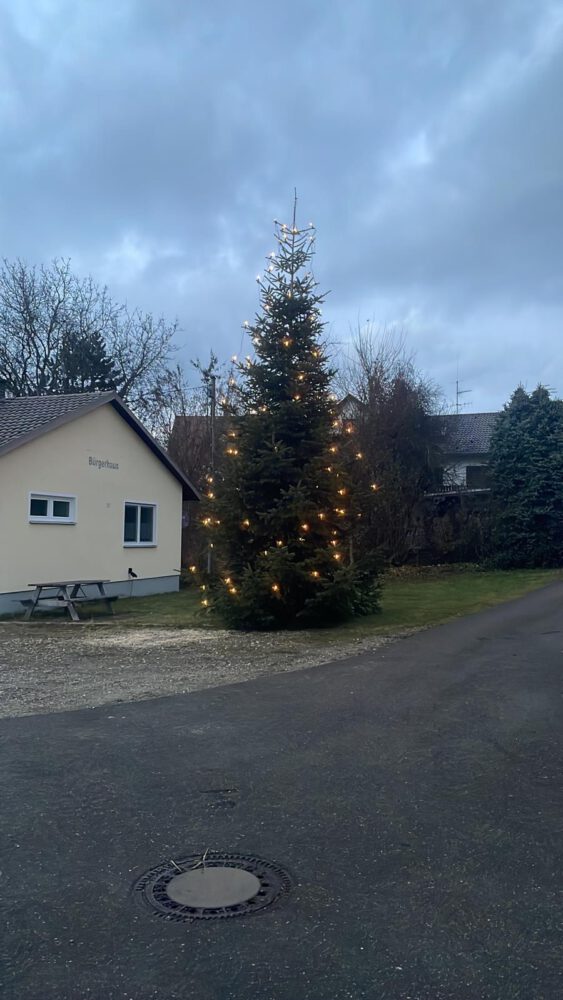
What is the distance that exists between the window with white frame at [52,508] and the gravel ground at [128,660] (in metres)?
3.67

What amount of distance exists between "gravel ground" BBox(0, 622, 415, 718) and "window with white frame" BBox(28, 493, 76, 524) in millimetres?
3673

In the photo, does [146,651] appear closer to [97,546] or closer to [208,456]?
[97,546]

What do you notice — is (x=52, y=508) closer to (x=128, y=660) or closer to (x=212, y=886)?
(x=128, y=660)

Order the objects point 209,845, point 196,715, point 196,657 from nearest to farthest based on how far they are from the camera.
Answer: point 209,845
point 196,715
point 196,657

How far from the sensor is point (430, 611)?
17.9 metres

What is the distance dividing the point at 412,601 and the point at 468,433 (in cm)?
2694

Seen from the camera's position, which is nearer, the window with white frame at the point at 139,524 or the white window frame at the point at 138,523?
the white window frame at the point at 138,523

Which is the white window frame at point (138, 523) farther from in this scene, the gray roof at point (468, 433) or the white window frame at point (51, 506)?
the gray roof at point (468, 433)

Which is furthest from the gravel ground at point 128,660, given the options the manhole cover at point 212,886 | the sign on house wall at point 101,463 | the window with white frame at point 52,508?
the sign on house wall at point 101,463

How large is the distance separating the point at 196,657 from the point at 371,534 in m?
19.2

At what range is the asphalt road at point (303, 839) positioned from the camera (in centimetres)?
350

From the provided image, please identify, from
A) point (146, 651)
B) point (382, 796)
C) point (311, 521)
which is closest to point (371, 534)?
point (311, 521)

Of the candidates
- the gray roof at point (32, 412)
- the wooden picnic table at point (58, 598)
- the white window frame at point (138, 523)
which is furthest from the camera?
the white window frame at point (138, 523)

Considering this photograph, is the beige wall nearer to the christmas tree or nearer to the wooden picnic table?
the wooden picnic table
